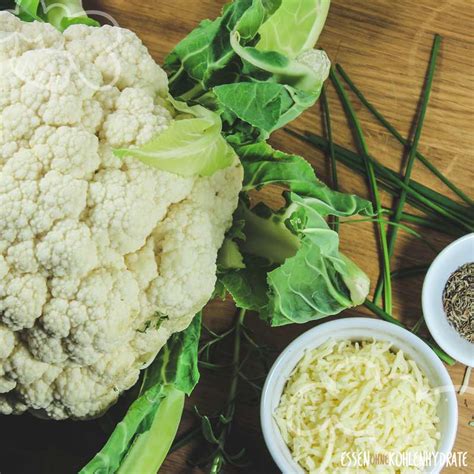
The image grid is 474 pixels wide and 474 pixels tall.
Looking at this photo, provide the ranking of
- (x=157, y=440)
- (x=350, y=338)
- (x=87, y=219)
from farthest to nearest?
(x=350, y=338), (x=157, y=440), (x=87, y=219)

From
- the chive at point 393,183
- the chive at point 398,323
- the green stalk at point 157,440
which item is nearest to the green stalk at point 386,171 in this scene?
the chive at point 393,183

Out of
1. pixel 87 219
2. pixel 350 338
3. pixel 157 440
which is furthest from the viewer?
pixel 350 338

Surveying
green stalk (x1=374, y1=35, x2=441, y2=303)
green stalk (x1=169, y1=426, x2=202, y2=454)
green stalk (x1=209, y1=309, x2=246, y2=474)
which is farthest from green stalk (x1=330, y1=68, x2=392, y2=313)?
green stalk (x1=169, y1=426, x2=202, y2=454)

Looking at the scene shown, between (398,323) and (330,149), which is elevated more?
(330,149)

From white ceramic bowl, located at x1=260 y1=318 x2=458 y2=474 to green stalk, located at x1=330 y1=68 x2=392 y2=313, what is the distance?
0.22 ft

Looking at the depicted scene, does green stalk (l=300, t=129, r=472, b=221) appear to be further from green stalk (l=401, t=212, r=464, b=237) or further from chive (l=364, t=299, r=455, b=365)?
chive (l=364, t=299, r=455, b=365)

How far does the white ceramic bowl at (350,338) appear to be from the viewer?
3.61ft

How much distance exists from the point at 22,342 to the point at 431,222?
25.1 inches

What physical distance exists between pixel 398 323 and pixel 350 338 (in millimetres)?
86

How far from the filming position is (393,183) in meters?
1.20

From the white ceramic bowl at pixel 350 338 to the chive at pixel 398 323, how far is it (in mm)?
39

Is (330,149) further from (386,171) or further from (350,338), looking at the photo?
(350,338)

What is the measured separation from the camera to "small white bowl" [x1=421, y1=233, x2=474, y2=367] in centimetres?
115

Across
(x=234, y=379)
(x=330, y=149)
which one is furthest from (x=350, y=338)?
(x=330, y=149)
